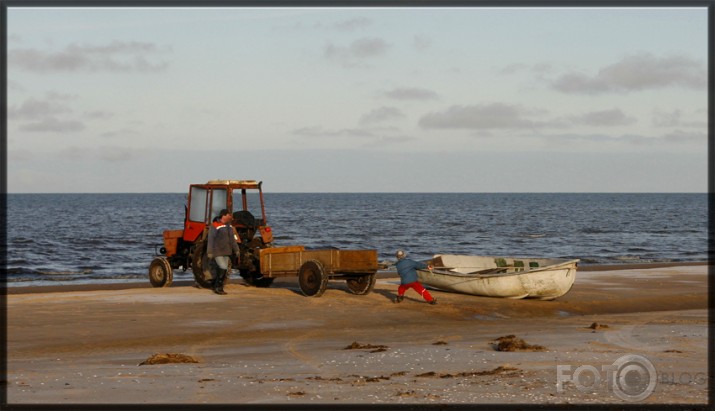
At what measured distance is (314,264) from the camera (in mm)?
22531

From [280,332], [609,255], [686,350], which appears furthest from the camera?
[609,255]

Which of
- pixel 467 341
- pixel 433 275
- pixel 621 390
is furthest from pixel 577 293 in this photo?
pixel 621 390

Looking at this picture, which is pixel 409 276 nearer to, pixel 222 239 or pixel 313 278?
pixel 313 278

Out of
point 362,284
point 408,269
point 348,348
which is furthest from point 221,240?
point 348,348

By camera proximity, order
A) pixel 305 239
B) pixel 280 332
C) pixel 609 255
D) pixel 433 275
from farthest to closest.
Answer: pixel 305 239
pixel 609 255
pixel 433 275
pixel 280 332

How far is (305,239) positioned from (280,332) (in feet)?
155

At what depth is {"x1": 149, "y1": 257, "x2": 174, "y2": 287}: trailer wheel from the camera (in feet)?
83.0

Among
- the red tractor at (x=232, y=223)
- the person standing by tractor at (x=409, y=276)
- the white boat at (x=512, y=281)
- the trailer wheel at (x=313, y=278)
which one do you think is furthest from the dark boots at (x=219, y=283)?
the white boat at (x=512, y=281)

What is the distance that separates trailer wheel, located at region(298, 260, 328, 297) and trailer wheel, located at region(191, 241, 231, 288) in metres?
1.86

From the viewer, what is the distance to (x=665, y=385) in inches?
463

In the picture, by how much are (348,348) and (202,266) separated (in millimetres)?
9394

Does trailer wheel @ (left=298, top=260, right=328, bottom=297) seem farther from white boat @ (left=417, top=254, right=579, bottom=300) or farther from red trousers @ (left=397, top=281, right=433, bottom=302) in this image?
white boat @ (left=417, top=254, right=579, bottom=300)

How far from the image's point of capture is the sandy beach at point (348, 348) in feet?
37.3
